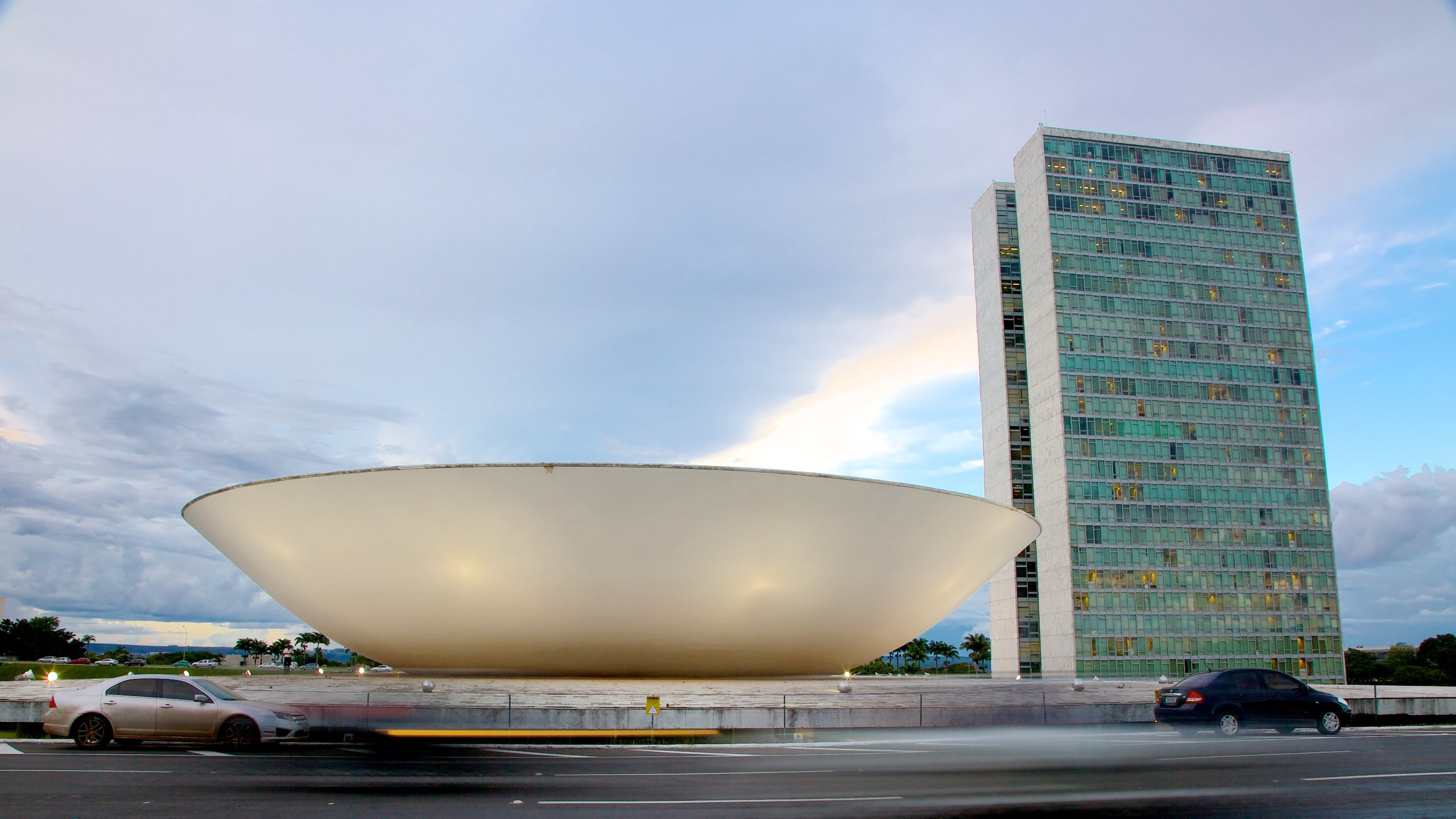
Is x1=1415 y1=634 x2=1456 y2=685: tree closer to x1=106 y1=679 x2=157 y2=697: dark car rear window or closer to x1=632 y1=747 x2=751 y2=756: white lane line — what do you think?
x1=632 y1=747 x2=751 y2=756: white lane line

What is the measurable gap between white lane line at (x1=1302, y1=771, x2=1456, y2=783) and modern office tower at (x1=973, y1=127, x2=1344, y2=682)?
7230cm

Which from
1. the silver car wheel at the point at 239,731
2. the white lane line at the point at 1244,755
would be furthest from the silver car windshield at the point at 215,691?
the white lane line at the point at 1244,755

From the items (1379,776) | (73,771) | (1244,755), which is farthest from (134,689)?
(1379,776)

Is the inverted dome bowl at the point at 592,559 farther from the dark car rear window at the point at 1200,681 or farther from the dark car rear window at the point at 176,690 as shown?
the dark car rear window at the point at 1200,681

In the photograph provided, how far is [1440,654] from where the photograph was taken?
68438 mm

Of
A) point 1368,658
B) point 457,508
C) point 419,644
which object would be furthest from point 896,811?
point 1368,658

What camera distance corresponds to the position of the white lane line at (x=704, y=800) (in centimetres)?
783

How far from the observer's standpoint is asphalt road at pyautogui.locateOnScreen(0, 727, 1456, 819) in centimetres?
759

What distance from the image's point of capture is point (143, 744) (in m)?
12.9

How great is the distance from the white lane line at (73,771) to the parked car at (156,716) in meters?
2.44

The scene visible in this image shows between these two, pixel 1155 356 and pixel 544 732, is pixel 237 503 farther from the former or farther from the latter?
pixel 1155 356

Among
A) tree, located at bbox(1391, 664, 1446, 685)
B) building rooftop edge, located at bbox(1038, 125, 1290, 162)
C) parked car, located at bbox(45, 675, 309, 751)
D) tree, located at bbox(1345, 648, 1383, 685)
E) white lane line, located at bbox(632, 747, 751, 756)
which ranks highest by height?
building rooftop edge, located at bbox(1038, 125, 1290, 162)

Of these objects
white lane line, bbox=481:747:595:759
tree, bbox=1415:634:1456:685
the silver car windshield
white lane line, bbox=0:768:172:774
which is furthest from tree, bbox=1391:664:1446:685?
Result: white lane line, bbox=0:768:172:774

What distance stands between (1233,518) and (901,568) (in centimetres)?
7150
